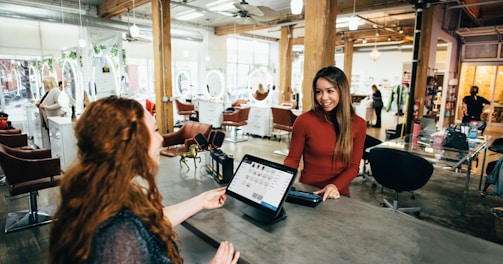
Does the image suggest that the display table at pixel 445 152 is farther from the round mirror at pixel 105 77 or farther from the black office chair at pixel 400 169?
the round mirror at pixel 105 77

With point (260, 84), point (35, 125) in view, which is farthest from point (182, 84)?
point (35, 125)

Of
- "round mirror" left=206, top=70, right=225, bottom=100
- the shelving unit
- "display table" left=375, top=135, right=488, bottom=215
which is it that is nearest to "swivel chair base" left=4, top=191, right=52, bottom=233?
"display table" left=375, top=135, right=488, bottom=215

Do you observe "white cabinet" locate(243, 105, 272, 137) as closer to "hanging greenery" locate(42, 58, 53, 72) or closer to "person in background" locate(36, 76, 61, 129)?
"person in background" locate(36, 76, 61, 129)

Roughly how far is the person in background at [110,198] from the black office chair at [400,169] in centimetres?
283

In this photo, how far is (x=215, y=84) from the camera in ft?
34.6

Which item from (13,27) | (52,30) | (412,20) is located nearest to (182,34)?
(52,30)

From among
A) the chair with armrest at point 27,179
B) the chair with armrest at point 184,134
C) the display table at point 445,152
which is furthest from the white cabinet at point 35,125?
the display table at point 445,152

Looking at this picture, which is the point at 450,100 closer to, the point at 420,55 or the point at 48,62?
the point at 420,55

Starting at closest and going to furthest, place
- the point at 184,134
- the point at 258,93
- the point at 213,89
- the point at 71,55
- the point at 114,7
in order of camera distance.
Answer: the point at 184,134, the point at 71,55, the point at 114,7, the point at 258,93, the point at 213,89

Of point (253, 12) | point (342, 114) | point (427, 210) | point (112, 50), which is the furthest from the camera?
point (112, 50)

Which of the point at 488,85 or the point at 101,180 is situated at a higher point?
the point at 488,85

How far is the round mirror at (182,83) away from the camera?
12033 mm

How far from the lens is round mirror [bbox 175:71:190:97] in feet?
39.5

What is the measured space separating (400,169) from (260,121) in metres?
5.24
